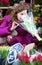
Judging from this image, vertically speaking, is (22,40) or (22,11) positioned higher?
(22,11)

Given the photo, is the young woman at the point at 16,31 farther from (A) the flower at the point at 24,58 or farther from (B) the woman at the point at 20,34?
(A) the flower at the point at 24,58

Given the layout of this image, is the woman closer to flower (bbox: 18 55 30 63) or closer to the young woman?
the young woman

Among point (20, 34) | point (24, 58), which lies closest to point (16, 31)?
point (20, 34)

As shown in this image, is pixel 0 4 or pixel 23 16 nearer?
pixel 23 16

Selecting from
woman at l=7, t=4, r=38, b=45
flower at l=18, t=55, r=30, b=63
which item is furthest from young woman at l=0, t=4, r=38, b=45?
flower at l=18, t=55, r=30, b=63

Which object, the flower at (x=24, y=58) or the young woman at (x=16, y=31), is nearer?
the flower at (x=24, y=58)

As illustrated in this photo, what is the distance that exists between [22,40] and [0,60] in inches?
21.3

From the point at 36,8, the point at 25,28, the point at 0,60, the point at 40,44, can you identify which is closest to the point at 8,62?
the point at 0,60

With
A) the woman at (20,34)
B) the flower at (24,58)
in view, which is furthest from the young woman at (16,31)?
the flower at (24,58)

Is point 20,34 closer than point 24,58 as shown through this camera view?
No

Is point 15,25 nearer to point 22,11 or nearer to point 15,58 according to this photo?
point 22,11

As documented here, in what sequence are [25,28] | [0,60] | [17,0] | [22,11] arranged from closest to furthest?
[0,60], [25,28], [22,11], [17,0]

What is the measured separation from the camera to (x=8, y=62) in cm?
213

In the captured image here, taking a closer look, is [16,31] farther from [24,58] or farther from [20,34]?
[24,58]
